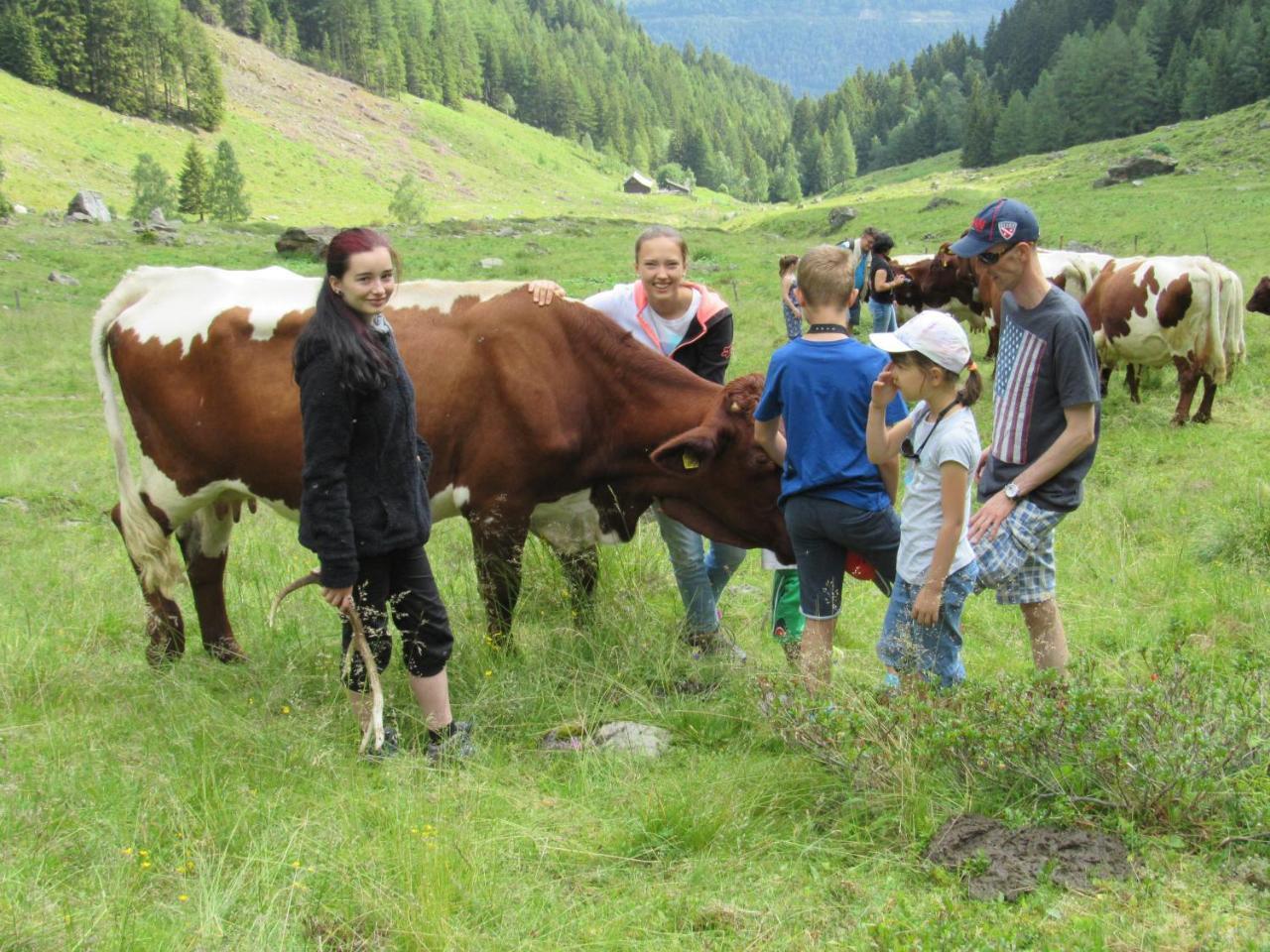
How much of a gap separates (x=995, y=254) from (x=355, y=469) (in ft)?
8.59

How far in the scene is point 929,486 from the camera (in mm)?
4059

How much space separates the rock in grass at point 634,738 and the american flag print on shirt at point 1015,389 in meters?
1.84

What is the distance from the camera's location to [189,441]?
5645 mm

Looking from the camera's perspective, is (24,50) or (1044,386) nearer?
(1044,386)

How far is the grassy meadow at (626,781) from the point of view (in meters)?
2.90

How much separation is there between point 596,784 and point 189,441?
3.13 m

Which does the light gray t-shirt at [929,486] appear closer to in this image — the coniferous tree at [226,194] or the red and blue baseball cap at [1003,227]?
the red and blue baseball cap at [1003,227]

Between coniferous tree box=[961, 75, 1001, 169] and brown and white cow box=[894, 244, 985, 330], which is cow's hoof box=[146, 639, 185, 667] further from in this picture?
coniferous tree box=[961, 75, 1001, 169]

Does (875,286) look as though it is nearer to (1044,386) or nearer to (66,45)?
(1044,386)

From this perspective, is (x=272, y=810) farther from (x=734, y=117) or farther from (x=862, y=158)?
(x=734, y=117)

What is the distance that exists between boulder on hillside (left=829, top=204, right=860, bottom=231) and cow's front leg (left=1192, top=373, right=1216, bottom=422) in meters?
42.3

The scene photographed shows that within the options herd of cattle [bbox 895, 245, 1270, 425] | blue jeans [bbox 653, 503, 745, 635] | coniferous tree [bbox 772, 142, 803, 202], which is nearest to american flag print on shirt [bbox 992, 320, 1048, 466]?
blue jeans [bbox 653, 503, 745, 635]

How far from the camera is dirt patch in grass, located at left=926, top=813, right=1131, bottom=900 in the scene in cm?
298

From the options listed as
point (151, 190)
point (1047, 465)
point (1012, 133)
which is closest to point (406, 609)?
point (1047, 465)
